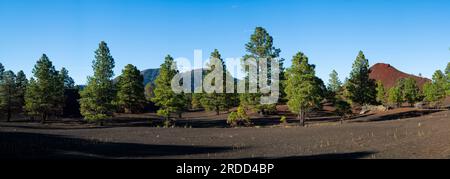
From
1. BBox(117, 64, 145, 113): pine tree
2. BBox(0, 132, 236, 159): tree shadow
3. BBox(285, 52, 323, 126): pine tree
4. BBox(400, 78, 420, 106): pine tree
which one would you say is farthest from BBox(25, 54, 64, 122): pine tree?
BBox(400, 78, 420, 106): pine tree

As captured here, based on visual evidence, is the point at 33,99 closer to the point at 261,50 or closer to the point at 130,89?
the point at 130,89

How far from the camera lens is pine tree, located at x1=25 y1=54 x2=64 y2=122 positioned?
55.7 metres

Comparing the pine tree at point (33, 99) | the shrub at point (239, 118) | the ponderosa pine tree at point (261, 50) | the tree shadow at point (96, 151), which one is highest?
the ponderosa pine tree at point (261, 50)

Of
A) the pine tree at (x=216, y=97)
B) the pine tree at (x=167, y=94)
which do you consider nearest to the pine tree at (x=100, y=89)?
the pine tree at (x=167, y=94)

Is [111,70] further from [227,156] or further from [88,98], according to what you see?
[227,156]

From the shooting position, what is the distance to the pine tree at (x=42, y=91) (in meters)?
55.7

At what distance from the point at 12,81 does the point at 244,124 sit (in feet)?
133

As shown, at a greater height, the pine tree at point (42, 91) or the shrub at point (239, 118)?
the pine tree at point (42, 91)

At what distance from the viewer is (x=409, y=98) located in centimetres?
8625

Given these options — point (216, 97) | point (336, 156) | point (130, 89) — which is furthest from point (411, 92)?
point (336, 156)

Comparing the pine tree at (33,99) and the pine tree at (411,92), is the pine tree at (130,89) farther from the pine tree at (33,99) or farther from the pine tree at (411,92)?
the pine tree at (411,92)

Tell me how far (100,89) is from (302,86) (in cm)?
2831

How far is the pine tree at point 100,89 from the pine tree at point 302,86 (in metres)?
25.8
